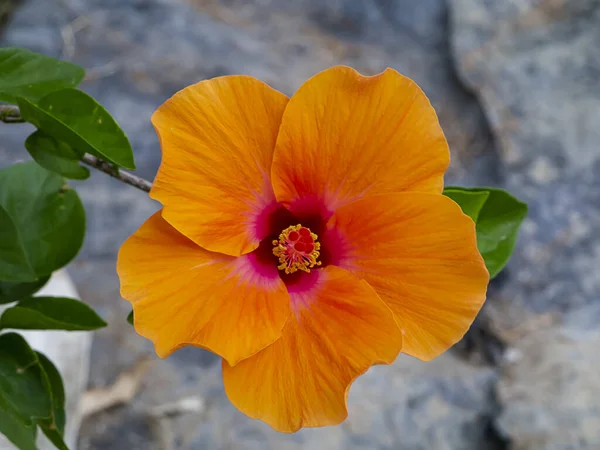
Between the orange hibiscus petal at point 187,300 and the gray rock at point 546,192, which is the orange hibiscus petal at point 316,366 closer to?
the orange hibiscus petal at point 187,300

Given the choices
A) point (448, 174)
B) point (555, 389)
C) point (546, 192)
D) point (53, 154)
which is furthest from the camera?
point (448, 174)

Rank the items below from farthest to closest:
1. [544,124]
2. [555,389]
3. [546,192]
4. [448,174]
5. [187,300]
→ [448,174]
[544,124]
[546,192]
[555,389]
[187,300]

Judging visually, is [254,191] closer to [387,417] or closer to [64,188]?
[64,188]

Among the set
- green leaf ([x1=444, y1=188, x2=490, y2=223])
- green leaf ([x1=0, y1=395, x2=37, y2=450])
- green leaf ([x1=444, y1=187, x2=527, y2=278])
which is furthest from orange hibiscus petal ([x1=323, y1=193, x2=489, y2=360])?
green leaf ([x1=0, y1=395, x2=37, y2=450])

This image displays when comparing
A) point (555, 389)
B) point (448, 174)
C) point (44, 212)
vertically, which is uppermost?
point (44, 212)

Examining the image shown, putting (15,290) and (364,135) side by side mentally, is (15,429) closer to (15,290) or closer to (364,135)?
(15,290)

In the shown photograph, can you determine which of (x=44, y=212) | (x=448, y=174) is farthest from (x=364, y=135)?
(x=448, y=174)

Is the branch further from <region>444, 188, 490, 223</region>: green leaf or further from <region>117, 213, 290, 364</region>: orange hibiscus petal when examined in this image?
<region>444, 188, 490, 223</region>: green leaf
